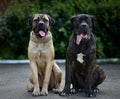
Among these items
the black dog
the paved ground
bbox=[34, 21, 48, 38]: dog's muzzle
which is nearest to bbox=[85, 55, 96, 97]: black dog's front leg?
the black dog

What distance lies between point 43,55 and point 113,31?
222 inches

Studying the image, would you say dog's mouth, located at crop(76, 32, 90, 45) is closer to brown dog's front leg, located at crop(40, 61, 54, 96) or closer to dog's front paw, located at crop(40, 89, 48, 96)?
brown dog's front leg, located at crop(40, 61, 54, 96)

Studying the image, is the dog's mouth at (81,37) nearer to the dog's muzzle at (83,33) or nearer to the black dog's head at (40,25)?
the dog's muzzle at (83,33)

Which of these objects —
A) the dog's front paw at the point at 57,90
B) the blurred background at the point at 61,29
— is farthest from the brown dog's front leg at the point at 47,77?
the blurred background at the point at 61,29

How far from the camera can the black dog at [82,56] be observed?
7.89 meters

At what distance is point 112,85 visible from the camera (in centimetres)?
935

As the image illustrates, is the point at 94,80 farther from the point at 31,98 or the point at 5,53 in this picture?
the point at 5,53

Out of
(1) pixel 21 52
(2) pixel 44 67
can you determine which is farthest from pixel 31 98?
(1) pixel 21 52

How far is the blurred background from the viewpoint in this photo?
13.3m

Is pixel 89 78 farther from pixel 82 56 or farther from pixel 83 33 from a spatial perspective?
pixel 83 33

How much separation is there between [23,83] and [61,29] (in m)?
3.86

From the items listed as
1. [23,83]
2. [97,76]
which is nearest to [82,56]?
[97,76]

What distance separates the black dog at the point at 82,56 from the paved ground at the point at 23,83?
248mm

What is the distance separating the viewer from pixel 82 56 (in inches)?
314
